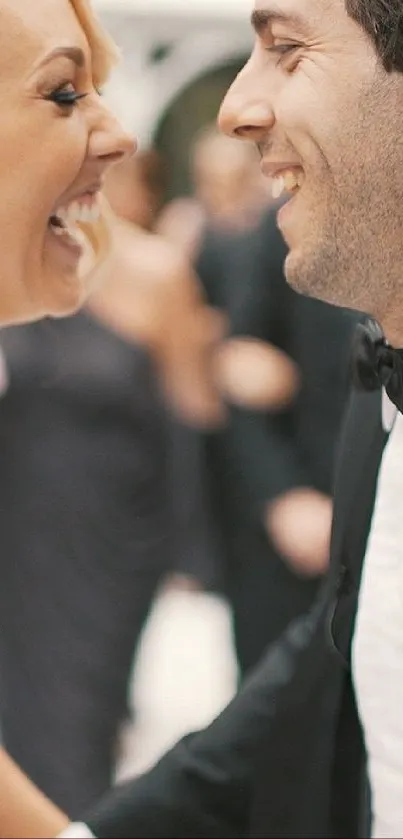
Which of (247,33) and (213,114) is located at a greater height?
(247,33)

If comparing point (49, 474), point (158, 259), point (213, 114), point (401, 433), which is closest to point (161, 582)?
point (49, 474)

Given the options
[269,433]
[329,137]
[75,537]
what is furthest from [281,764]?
[329,137]

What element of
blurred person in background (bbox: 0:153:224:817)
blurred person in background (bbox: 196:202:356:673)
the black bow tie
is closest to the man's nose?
the black bow tie

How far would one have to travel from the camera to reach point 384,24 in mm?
1003

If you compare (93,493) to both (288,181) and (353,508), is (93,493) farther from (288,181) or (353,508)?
(288,181)

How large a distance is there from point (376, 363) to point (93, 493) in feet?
1.48

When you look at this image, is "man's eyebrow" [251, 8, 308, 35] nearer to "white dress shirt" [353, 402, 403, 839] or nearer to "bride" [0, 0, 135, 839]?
"bride" [0, 0, 135, 839]

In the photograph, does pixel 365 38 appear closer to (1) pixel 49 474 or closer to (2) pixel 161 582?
(1) pixel 49 474

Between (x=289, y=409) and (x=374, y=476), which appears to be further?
(x=289, y=409)

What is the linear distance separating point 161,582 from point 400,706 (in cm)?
49

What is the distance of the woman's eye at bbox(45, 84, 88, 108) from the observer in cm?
101

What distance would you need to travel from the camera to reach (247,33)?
1654mm

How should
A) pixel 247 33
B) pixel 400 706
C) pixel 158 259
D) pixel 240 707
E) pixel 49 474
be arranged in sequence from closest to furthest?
pixel 400 706
pixel 240 707
pixel 49 474
pixel 158 259
pixel 247 33

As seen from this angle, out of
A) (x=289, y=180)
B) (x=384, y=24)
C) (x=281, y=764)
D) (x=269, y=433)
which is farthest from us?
(x=269, y=433)
